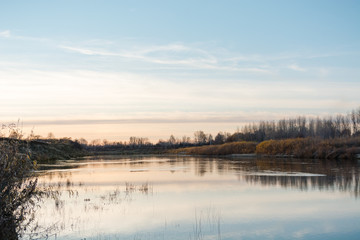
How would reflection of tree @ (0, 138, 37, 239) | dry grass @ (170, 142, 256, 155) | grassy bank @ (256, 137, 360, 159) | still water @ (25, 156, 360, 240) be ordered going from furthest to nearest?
dry grass @ (170, 142, 256, 155) < grassy bank @ (256, 137, 360, 159) < still water @ (25, 156, 360, 240) < reflection of tree @ (0, 138, 37, 239)

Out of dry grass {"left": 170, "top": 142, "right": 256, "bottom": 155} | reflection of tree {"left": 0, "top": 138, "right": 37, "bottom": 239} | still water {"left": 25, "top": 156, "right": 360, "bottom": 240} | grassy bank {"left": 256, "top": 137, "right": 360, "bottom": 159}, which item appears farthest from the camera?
dry grass {"left": 170, "top": 142, "right": 256, "bottom": 155}

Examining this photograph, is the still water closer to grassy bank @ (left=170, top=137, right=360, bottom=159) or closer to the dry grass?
grassy bank @ (left=170, top=137, right=360, bottom=159)

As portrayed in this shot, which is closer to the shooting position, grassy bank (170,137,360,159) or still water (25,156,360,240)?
still water (25,156,360,240)

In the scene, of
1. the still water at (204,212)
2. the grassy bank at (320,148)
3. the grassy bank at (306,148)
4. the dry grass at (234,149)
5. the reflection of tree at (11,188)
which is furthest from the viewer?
the dry grass at (234,149)

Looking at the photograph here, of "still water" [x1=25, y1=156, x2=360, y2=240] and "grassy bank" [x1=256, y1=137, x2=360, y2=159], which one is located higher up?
"grassy bank" [x1=256, y1=137, x2=360, y2=159]

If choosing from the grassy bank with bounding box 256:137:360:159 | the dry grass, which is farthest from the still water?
the dry grass

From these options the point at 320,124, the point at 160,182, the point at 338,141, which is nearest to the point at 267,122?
the point at 320,124

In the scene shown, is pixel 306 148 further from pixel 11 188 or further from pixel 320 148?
pixel 11 188

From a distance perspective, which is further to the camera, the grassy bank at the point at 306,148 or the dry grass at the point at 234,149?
the dry grass at the point at 234,149

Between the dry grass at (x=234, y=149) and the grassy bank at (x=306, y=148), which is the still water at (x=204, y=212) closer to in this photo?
the grassy bank at (x=306, y=148)

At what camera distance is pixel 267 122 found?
112625 mm

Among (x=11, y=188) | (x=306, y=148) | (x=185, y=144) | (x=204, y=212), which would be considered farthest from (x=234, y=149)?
(x=185, y=144)

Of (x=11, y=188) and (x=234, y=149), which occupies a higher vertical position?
(x=11, y=188)

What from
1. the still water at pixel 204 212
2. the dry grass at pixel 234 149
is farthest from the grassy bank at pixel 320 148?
the still water at pixel 204 212
